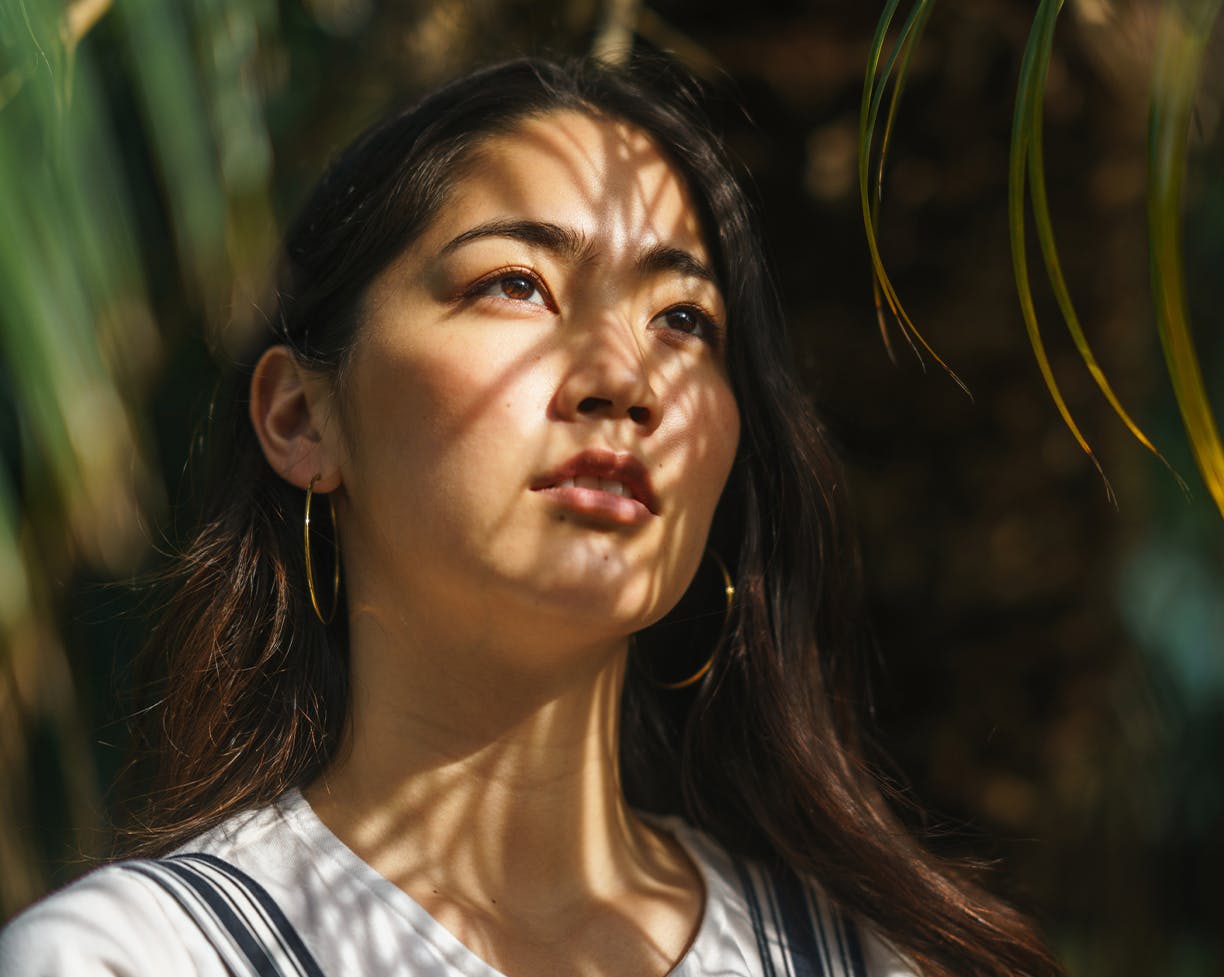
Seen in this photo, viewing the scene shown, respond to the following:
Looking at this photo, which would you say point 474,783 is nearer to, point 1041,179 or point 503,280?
point 503,280

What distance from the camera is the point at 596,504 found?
1018 millimetres

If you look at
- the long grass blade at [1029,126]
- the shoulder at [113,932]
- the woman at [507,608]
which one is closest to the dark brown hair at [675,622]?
the woman at [507,608]

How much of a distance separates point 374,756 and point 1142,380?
110cm

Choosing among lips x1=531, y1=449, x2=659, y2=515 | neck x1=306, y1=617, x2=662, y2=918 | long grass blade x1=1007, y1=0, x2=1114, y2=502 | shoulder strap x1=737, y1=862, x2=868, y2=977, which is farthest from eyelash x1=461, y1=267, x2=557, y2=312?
shoulder strap x1=737, y1=862, x2=868, y2=977

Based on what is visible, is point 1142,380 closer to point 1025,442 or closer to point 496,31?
point 1025,442

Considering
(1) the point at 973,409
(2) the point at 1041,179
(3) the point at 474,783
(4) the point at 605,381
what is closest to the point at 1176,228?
(2) the point at 1041,179

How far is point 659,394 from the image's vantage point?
108 centimetres

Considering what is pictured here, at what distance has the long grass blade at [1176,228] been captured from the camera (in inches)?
28.0

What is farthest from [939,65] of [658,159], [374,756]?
[374,756]

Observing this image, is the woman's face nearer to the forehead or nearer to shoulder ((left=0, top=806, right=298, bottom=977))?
the forehead

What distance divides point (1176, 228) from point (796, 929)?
65cm

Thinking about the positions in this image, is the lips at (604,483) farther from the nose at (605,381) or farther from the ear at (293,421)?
the ear at (293,421)

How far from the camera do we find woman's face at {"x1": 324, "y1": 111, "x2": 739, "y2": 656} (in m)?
1.01

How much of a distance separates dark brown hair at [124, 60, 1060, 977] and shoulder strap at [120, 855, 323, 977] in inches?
3.9
